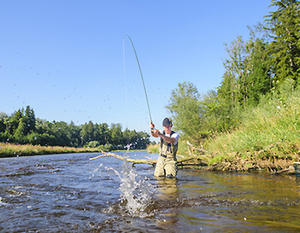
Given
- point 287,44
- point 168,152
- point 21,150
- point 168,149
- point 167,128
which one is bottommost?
point 21,150

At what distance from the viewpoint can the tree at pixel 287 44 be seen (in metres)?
29.6

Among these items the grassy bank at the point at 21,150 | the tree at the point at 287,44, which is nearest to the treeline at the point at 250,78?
the tree at the point at 287,44

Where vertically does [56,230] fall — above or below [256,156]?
below

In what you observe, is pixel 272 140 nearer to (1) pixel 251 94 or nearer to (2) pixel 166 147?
(2) pixel 166 147

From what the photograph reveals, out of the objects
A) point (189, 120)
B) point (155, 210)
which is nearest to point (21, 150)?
point (189, 120)

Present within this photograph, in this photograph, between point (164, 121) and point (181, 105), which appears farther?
point (181, 105)

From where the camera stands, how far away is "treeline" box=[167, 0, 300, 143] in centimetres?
2349

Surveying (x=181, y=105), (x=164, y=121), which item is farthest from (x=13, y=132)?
(x=164, y=121)

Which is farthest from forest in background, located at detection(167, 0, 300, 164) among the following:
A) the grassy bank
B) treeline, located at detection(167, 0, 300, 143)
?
the grassy bank

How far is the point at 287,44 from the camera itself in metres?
30.5

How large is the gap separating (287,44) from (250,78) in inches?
239

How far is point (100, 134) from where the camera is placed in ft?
444

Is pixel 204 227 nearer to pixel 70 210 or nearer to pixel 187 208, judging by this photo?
pixel 187 208

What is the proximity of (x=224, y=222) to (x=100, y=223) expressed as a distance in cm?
213
